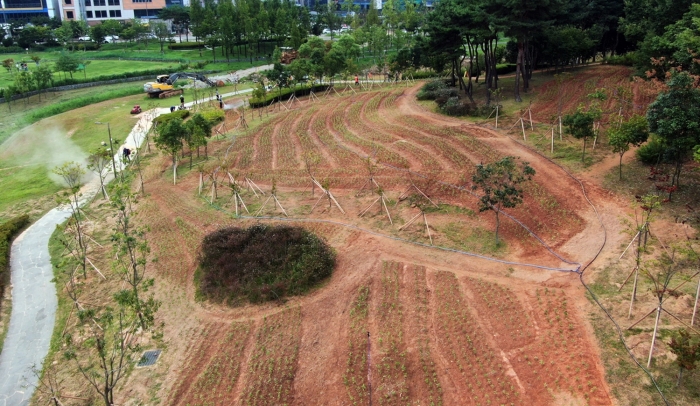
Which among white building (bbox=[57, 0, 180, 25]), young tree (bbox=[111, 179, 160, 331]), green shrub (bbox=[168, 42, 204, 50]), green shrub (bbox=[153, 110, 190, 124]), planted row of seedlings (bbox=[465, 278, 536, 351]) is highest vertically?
white building (bbox=[57, 0, 180, 25])

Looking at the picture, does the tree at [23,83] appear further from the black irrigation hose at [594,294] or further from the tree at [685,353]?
the tree at [685,353]

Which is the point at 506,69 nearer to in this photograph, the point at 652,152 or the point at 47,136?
the point at 652,152

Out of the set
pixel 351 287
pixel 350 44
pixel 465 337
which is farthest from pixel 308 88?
pixel 465 337

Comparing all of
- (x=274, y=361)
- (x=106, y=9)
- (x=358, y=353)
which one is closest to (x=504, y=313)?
(x=358, y=353)

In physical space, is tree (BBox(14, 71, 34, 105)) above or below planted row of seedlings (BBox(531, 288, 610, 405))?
above

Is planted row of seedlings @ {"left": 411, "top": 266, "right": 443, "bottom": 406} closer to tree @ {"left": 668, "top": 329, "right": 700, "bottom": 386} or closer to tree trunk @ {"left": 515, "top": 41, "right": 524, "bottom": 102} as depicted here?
tree @ {"left": 668, "top": 329, "right": 700, "bottom": 386}

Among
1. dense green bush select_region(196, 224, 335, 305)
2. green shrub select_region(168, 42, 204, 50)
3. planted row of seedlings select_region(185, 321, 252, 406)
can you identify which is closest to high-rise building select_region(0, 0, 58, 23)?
green shrub select_region(168, 42, 204, 50)

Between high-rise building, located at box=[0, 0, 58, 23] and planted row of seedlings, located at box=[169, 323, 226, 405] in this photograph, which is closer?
planted row of seedlings, located at box=[169, 323, 226, 405]

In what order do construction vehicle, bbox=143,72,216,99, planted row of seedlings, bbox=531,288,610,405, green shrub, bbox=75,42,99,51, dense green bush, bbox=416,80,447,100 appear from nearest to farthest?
planted row of seedlings, bbox=531,288,610,405 → dense green bush, bbox=416,80,447,100 → construction vehicle, bbox=143,72,216,99 → green shrub, bbox=75,42,99,51
